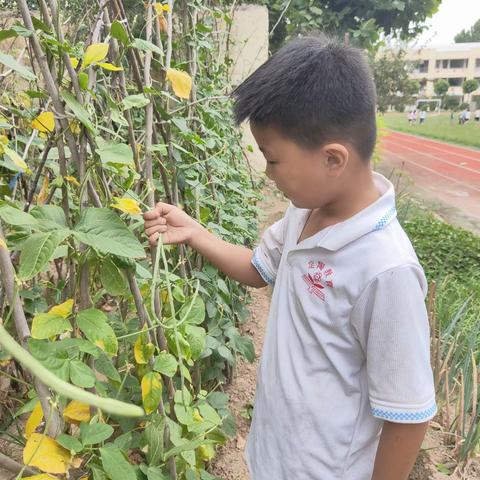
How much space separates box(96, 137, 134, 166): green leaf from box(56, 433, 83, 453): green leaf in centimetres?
39

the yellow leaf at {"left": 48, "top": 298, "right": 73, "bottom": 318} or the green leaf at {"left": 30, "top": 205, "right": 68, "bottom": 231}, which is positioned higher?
the green leaf at {"left": 30, "top": 205, "right": 68, "bottom": 231}

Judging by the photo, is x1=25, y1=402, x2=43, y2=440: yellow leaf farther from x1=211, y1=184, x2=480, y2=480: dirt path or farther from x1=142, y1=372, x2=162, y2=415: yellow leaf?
x1=211, y1=184, x2=480, y2=480: dirt path

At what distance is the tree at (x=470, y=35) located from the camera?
5700 cm

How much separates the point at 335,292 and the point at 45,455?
0.50 meters

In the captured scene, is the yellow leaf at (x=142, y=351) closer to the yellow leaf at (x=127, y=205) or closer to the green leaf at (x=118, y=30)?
the yellow leaf at (x=127, y=205)

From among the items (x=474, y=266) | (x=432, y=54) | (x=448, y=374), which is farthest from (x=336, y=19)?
(x=432, y=54)

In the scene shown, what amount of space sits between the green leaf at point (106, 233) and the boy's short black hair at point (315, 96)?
0.95ft

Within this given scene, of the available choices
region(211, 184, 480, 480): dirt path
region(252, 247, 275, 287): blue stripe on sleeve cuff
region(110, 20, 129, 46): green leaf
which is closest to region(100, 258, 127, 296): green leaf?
region(110, 20, 129, 46): green leaf

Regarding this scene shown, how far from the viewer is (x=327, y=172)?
0.81 m

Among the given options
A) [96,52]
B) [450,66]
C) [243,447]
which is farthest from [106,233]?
[450,66]

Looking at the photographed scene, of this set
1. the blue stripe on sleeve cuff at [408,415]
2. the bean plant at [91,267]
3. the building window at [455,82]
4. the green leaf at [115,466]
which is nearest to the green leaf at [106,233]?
the bean plant at [91,267]

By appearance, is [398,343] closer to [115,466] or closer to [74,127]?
[115,466]

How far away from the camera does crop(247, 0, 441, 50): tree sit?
5391mm

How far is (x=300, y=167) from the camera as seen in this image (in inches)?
31.8
